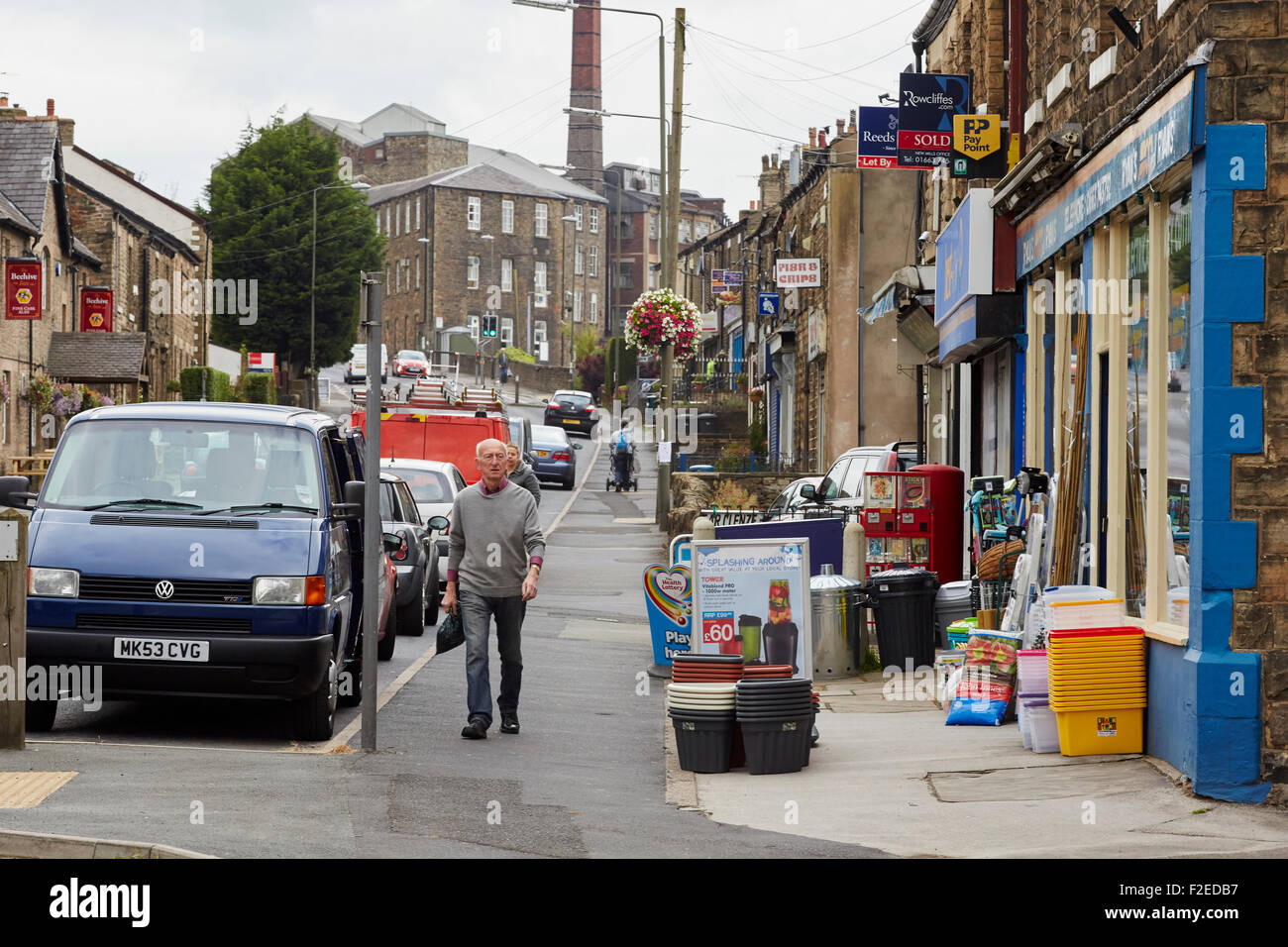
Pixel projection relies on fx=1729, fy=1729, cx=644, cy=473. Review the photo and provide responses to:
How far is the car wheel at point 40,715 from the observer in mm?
10352

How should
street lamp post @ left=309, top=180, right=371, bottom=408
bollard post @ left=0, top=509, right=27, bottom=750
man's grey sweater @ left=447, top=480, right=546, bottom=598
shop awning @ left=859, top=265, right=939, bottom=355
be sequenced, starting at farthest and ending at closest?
1. street lamp post @ left=309, top=180, right=371, bottom=408
2. shop awning @ left=859, top=265, right=939, bottom=355
3. man's grey sweater @ left=447, top=480, right=546, bottom=598
4. bollard post @ left=0, top=509, right=27, bottom=750

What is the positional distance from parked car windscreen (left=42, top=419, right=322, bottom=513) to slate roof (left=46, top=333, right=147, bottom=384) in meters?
38.3

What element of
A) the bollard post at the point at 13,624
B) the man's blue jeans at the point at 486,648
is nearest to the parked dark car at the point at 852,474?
the man's blue jeans at the point at 486,648

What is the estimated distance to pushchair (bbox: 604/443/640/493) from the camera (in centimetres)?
4834

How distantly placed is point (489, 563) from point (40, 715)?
2.89 metres

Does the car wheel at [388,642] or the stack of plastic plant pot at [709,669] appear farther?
the car wheel at [388,642]

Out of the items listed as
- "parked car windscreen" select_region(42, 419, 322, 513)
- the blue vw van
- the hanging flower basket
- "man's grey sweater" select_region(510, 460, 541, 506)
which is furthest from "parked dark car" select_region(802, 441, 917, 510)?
the hanging flower basket

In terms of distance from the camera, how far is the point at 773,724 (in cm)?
995

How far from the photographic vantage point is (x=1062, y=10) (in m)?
13.6

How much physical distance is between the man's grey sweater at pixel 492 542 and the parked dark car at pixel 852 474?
8797 millimetres

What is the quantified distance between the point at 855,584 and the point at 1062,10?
16.5 ft

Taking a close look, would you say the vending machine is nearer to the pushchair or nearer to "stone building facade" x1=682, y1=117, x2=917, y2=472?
"stone building facade" x1=682, y1=117, x2=917, y2=472

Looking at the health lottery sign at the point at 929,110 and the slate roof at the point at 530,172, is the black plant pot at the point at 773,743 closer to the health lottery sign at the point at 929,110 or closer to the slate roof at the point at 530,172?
the health lottery sign at the point at 929,110

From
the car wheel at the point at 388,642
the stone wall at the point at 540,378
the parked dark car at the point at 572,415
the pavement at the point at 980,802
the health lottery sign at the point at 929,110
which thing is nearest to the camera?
the pavement at the point at 980,802
